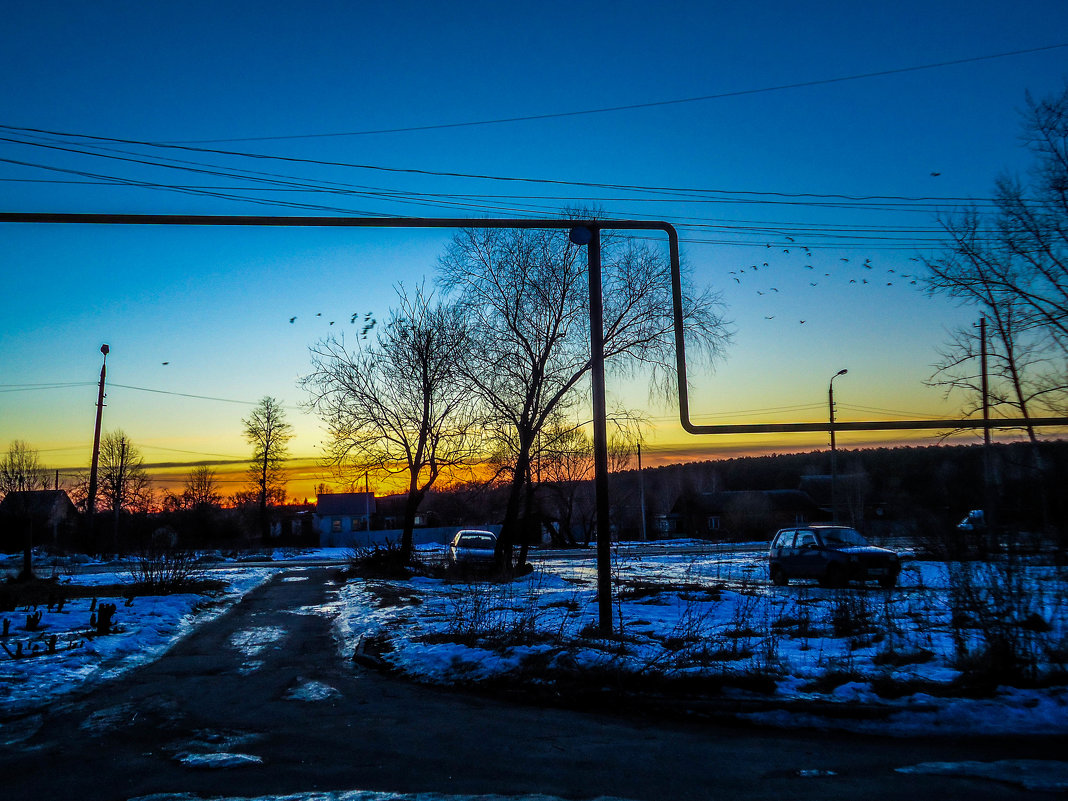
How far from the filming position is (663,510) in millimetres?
112938

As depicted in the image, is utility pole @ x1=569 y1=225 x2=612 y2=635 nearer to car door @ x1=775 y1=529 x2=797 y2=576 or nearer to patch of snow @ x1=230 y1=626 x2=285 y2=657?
patch of snow @ x1=230 y1=626 x2=285 y2=657

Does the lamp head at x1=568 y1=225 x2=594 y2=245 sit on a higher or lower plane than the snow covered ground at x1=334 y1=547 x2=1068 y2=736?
higher

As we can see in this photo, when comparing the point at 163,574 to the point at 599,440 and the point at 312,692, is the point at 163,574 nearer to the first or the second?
the point at 312,692

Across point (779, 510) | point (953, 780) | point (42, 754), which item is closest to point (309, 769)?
point (42, 754)

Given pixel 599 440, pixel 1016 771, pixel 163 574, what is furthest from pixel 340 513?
pixel 1016 771

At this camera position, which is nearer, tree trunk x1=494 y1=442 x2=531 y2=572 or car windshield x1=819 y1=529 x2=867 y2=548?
car windshield x1=819 y1=529 x2=867 y2=548

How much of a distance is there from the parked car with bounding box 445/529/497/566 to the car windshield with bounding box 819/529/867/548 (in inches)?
412

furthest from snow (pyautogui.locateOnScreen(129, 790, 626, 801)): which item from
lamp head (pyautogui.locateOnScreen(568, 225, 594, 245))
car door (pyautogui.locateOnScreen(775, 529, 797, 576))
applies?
car door (pyautogui.locateOnScreen(775, 529, 797, 576))

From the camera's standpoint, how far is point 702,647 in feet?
31.2

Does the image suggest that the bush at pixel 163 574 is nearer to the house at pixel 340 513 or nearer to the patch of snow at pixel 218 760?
the patch of snow at pixel 218 760

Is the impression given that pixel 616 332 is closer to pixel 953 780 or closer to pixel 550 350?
pixel 550 350

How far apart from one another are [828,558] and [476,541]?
41.3 ft

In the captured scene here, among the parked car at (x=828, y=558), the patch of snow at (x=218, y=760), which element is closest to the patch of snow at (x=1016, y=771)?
the patch of snow at (x=218, y=760)

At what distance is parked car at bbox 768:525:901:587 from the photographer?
18.4 m
